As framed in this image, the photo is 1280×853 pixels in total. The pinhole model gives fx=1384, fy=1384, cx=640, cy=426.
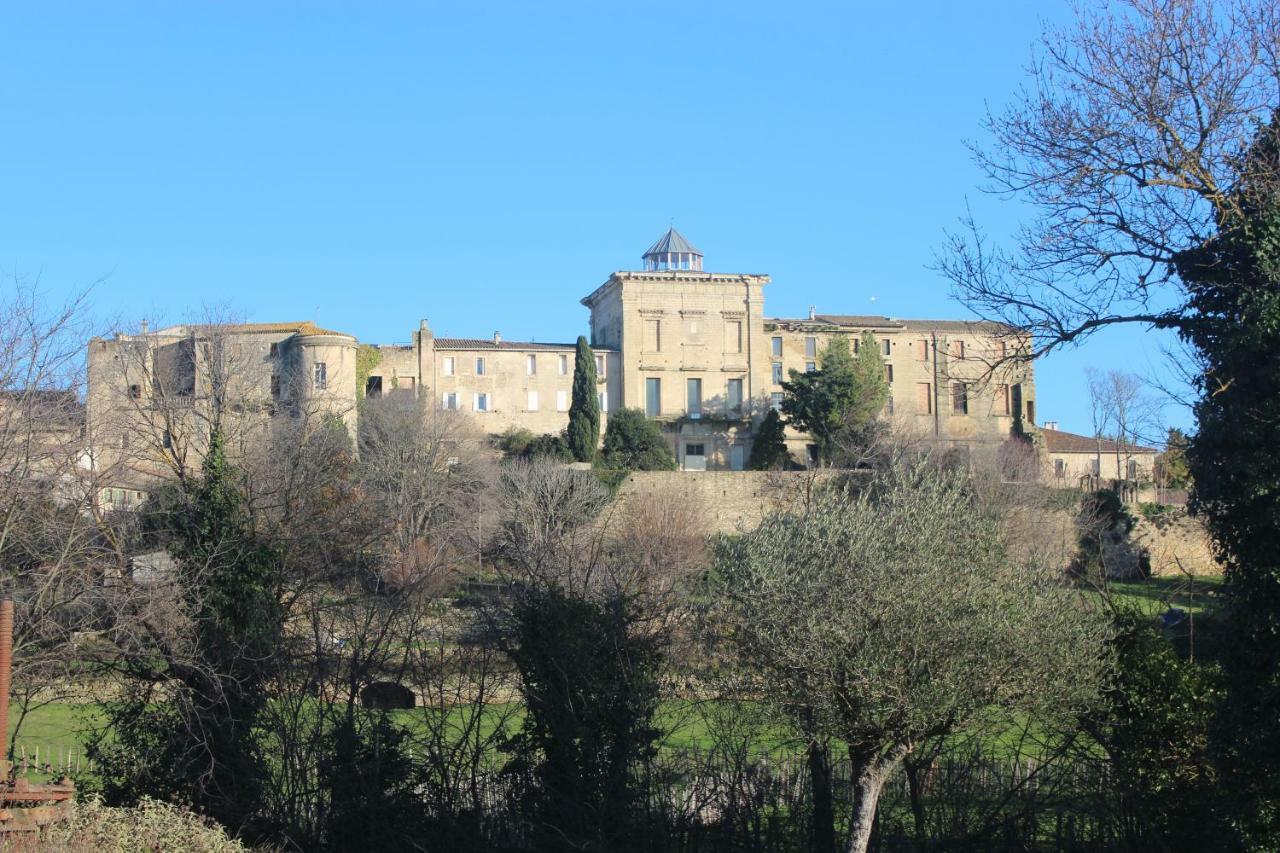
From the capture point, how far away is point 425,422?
48.8m

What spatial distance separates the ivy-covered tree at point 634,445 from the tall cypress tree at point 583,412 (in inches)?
26.1

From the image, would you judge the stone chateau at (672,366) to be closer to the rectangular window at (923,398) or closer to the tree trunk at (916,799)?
the rectangular window at (923,398)

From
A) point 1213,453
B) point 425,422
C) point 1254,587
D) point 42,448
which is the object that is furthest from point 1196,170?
point 425,422

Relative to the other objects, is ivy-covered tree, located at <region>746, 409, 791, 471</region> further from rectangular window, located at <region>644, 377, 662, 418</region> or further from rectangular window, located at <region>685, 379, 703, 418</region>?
rectangular window, located at <region>644, 377, 662, 418</region>

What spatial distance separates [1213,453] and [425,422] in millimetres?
39435

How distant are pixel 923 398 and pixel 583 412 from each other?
1713cm

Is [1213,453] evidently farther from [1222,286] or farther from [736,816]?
[736,816]

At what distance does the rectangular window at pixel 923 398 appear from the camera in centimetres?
6103

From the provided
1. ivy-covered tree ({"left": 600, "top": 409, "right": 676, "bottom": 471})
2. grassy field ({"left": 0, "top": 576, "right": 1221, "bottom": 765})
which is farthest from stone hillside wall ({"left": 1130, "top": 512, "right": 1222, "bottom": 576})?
ivy-covered tree ({"left": 600, "top": 409, "right": 676, "bottom": 471})

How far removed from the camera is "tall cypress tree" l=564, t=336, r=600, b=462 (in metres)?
51.6

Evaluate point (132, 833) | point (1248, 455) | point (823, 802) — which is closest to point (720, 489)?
point (823, 802)

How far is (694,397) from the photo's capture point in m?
58.4

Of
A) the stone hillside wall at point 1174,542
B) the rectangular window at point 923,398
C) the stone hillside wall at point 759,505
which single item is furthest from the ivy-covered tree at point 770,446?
the stone hillside wall at point 1174,542

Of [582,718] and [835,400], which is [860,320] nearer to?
[835,400]
